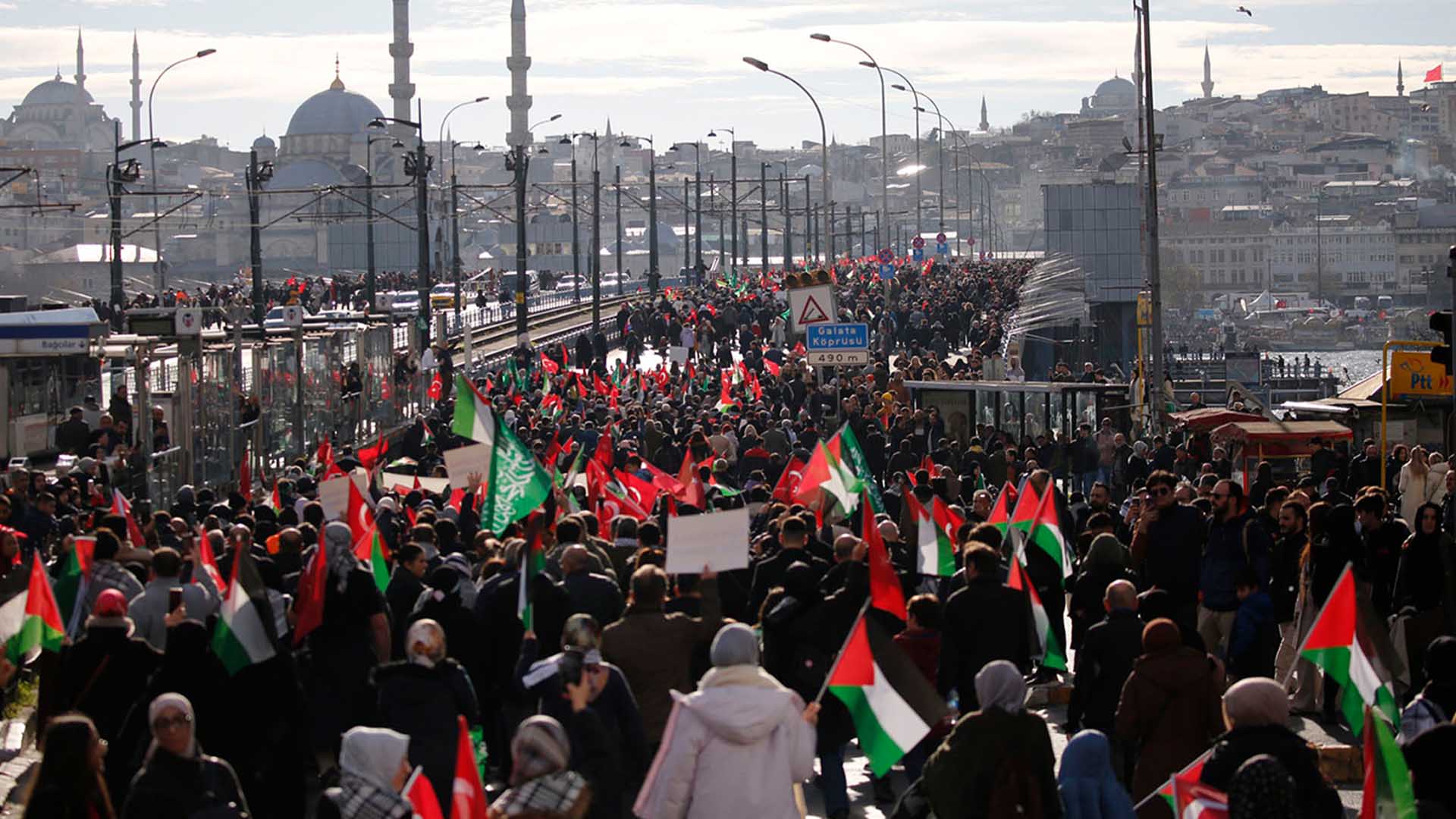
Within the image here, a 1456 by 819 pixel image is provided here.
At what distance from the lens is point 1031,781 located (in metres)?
6.96

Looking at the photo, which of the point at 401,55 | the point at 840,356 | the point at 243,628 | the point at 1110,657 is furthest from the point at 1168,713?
the point at 401,55

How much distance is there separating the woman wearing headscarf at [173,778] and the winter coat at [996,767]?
6.70 feet

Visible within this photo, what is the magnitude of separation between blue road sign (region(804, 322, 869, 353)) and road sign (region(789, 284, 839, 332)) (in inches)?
16.7

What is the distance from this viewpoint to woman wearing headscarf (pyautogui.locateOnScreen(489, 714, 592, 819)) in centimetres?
604

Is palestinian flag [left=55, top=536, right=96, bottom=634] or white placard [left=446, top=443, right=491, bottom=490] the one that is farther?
white placard [left=446, top=443, right=491, bottom=490]

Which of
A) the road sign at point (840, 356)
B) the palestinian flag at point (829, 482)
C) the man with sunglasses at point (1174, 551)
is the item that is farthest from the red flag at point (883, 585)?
the road sign at point (840, 356)

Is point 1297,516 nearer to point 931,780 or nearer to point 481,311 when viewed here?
point 931,780

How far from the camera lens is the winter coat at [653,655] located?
8.66 m

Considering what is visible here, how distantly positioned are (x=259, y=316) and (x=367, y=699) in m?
34.8

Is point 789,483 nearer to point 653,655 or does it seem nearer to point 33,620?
point 33,620

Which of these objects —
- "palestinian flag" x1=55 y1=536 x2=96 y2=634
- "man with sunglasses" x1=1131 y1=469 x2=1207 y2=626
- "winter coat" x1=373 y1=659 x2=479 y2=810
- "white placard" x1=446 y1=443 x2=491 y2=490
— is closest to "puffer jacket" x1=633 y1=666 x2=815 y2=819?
"winter coat" x1=373 y1=659 x2=479 y2=810

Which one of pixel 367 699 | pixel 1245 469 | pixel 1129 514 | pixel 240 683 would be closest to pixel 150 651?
pixel 240 683

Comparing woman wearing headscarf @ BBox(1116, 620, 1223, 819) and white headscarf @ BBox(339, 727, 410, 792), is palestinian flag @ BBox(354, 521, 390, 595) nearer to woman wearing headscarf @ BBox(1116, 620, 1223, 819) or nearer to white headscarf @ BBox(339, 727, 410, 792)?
woman wearing headscarf @ BBox(1116, 620, 1223, 819)

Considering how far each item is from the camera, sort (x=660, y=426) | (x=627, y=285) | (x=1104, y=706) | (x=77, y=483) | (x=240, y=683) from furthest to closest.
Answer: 1. (x=627, y=285)
2. (x=660, y=426)
3. (x=77, y=483)
4. (x=1104, y=706)
5. (x=240, y=683)
